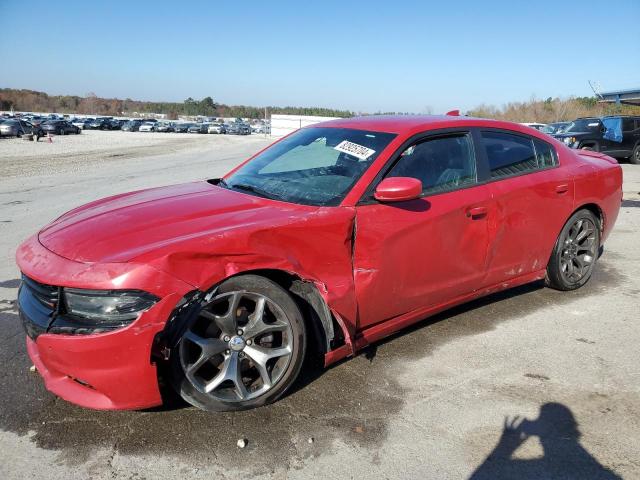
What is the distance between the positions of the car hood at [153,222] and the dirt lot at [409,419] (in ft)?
2.96

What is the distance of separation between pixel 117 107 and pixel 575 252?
142m

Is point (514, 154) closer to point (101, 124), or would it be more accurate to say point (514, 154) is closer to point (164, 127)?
point (164, 127)

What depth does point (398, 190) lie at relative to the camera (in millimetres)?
3012

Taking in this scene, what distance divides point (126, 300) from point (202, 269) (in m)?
0.37

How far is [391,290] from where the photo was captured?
317 centimetres

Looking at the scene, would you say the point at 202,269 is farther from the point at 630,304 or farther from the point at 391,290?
the point at 630,304

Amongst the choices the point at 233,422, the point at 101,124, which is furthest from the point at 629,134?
the point at 101,124

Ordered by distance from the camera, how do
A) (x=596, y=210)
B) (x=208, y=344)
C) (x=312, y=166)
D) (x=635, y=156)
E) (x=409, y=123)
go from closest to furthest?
1. (x=208, y=344)
2. (x=409, y=123)
3. (x=312, y=166)
4. (x=596, y=210)
5. (x=635, y=156)

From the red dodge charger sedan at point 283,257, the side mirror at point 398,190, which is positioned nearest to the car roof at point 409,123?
the red dodge charger sedan at point 283,257

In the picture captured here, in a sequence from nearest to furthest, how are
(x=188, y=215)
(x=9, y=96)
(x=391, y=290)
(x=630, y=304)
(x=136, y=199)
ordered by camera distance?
(x=188, y=215)
(x=391, y=290)
(x=136, y=199)
(x=630, y=304)
(x=9, y=96)

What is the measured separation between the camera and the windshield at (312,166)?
326cm

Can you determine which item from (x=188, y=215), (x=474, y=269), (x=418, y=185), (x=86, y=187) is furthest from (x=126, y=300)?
(x=86, y=187)

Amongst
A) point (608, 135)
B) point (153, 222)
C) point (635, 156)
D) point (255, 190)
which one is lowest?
point (153, 222)

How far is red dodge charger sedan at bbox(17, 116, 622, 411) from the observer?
2.44 metres
